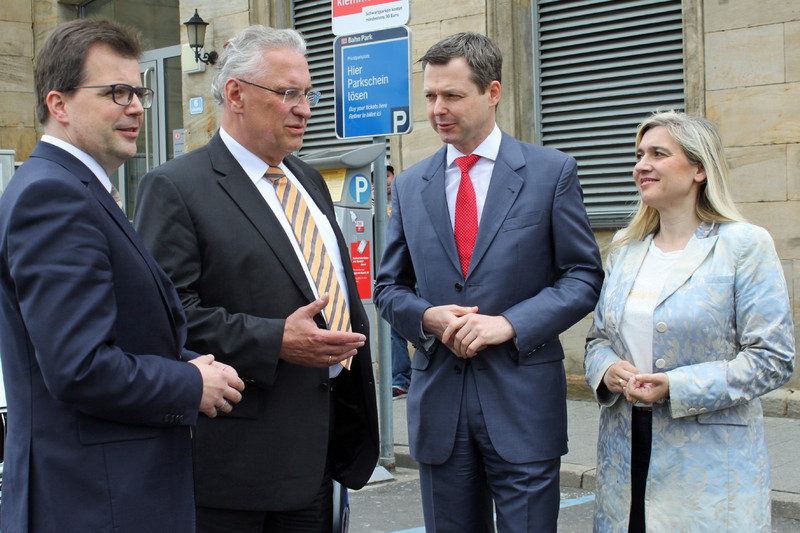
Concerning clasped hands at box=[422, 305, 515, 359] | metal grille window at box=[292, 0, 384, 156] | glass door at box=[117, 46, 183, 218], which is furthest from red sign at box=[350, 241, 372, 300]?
glass door at box=[117, 46, 183, 218]

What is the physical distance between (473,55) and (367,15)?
295 centimetres

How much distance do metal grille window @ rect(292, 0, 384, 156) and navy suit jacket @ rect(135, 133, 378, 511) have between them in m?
7.64

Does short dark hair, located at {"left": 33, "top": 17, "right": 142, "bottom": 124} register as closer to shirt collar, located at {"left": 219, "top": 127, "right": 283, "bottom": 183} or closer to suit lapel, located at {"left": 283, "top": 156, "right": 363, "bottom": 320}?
shirt collar, located at {"left": 219, "top": 127, "right": 283, "bottom": 183}

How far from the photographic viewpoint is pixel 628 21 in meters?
7.82

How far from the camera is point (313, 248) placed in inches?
114

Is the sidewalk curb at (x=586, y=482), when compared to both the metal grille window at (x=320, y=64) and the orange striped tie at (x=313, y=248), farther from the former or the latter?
the metal grille window at (x=320, y=64)

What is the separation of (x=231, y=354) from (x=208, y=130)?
897cm

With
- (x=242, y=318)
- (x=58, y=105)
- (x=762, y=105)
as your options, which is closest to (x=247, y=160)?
(x=242, y=318)

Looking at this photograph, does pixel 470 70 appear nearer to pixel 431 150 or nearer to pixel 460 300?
pixel 460 300

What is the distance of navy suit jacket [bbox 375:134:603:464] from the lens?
2.98m

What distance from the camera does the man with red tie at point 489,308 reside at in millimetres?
2961

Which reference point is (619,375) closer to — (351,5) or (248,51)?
(248,51)

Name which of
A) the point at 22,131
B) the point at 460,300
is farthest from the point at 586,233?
the point at 22,131

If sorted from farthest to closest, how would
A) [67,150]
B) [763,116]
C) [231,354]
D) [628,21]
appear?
1. [628,21]
2. [763,116]
3. [231,354]
4. [67,150]
